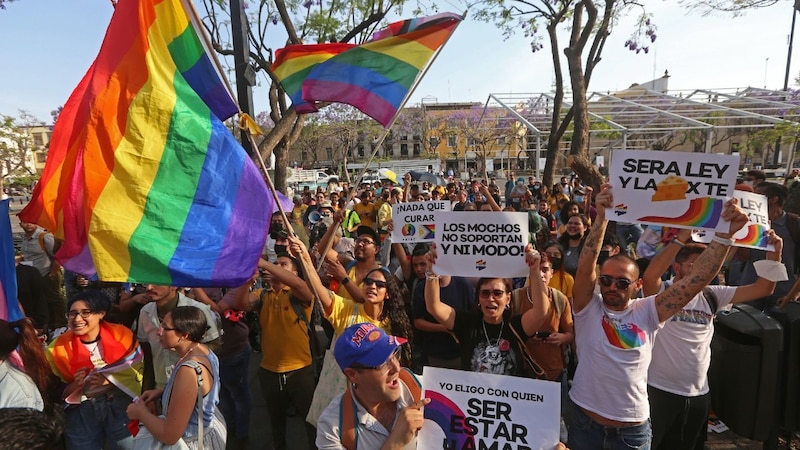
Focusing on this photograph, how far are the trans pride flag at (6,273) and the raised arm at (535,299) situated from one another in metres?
3.04

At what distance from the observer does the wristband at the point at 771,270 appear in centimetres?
272

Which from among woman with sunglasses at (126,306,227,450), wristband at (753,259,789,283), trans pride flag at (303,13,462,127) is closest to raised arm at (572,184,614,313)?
wristband at (753,259,789,283)

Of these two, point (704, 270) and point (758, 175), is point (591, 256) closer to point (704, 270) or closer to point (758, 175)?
point (704, 270)

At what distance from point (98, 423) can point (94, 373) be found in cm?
44

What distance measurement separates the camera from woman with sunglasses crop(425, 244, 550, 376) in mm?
2584

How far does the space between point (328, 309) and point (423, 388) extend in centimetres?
113

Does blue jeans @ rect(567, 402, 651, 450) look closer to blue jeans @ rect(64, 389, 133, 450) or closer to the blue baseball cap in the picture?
the blue baseball cap

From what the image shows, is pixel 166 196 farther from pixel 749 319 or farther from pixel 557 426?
pixel 749 319

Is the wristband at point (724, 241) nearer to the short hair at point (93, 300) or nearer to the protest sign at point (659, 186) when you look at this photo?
the protest sign at point (659, 186)

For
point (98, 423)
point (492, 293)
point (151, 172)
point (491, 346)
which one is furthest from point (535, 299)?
point (98, 423)

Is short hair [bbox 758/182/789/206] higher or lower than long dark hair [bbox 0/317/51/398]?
higher

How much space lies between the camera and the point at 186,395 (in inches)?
85.7

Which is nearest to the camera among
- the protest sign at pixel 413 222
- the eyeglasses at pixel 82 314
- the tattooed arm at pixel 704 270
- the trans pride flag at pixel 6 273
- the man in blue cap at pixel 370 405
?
the man in blue cap at pixel 370 405

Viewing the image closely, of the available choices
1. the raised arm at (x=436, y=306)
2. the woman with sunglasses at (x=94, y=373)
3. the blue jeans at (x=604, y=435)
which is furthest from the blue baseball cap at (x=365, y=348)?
the woman with sunglasses at (x=94, y=373)
